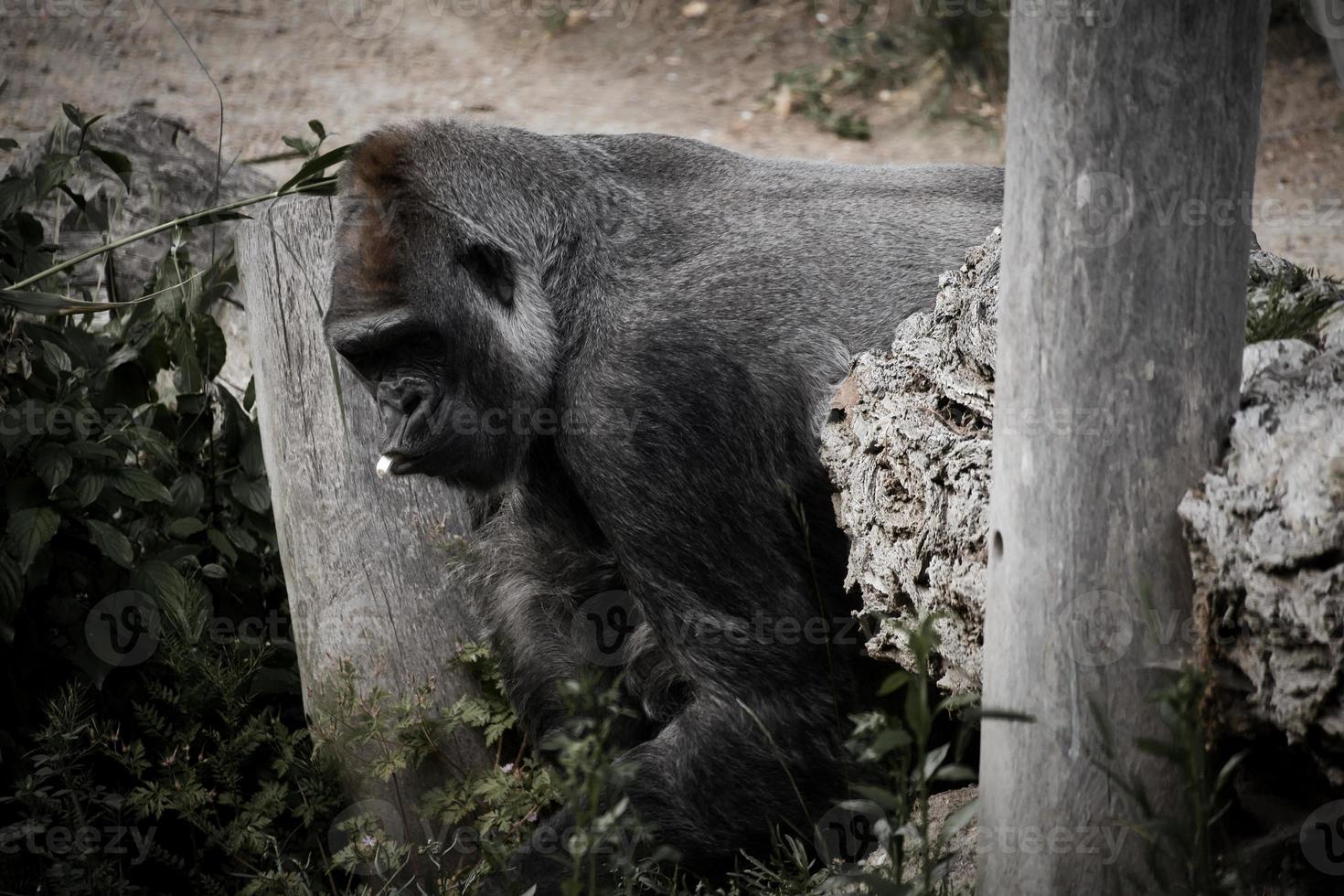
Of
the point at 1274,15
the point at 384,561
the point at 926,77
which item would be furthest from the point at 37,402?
the point at 1274,15

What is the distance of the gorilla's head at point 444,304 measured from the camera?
3.29 meters

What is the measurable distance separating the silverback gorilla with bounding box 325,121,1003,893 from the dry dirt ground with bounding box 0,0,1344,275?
4.59m

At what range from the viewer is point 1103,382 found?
6.55 ft

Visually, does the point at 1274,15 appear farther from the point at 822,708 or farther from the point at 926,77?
the point at 822,708

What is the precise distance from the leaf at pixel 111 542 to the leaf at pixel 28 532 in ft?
0.32

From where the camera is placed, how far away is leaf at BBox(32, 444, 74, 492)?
356cm

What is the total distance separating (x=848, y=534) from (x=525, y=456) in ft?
3.14
